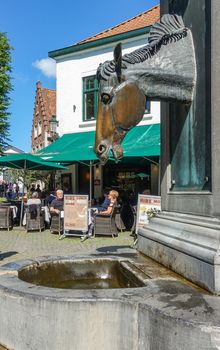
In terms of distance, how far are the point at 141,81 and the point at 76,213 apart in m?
8.47

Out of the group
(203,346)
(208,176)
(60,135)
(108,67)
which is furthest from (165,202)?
(60,135)

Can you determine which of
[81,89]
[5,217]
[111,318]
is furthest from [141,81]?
[81,89]

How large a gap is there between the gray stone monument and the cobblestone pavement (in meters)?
4.25

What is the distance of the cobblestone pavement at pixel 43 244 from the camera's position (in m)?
8.63

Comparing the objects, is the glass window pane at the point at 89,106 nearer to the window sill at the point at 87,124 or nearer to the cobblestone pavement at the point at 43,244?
the window sill at the point at 87,124

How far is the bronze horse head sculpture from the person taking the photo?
10.6 feet

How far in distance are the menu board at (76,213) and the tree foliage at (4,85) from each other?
49.0ft

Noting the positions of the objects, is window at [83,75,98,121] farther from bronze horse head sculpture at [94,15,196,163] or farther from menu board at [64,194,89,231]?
bronze horse head sculpture at [94,15,196,163]

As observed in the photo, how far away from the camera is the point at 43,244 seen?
10180 mm

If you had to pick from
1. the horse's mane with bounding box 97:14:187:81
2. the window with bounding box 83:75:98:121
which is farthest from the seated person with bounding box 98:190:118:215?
the window with bounding box 83:75:98:121

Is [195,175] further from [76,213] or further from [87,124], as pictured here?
[87,124]

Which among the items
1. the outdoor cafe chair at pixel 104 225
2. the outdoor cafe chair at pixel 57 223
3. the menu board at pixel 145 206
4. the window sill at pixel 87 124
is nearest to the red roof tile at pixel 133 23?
the window sill at pixel 87 124

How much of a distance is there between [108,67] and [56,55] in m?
18.4

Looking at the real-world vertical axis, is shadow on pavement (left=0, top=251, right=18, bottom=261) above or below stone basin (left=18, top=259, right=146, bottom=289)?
below
